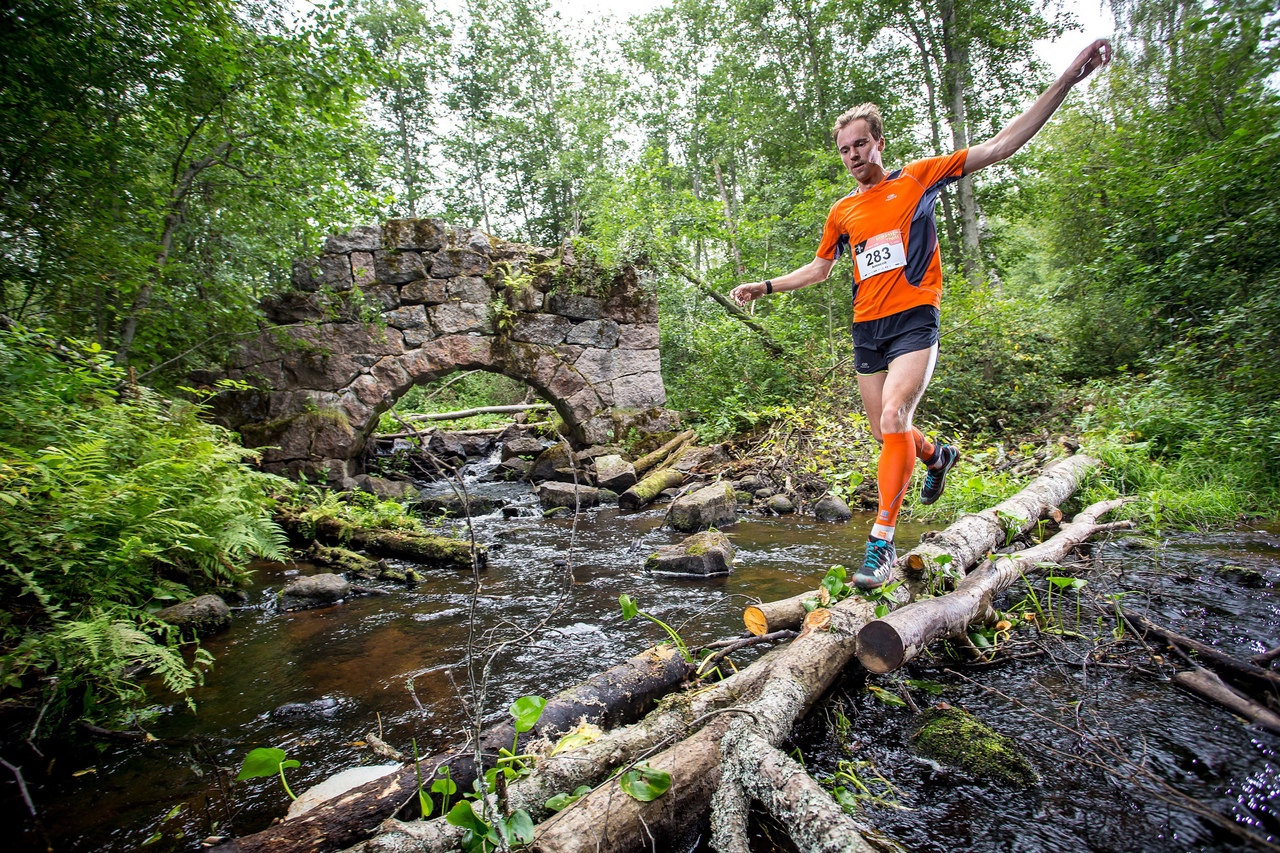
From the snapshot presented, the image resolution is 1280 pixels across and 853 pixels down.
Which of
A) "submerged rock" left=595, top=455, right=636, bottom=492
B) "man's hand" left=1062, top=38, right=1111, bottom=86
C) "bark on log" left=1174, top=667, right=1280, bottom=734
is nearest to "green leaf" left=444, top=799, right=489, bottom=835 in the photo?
"bark on log" left=1174, top=667, right=1280, bottom=734

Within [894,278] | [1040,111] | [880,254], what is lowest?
[894,278]

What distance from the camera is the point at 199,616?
3.19 meters

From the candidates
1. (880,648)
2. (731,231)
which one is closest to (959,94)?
(731,231)

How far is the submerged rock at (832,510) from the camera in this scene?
5539 mm

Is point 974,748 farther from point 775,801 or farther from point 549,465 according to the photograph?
point 549,465

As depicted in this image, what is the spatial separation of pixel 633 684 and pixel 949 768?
993 millimetres

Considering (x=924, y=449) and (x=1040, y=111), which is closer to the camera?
(x=1040, y=111)

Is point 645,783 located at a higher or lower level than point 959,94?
lower

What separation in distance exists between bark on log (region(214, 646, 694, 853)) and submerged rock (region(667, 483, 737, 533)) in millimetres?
3431

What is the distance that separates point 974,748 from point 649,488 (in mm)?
5641

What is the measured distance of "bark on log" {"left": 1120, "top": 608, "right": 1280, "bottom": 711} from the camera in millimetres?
1450

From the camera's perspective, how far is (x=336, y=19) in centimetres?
570

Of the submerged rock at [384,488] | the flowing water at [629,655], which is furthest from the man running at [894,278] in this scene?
the submerged rock at [384,488]

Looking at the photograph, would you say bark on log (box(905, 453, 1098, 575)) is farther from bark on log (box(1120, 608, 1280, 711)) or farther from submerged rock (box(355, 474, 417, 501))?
submerged rock (box(355, 474, 417, 501))
